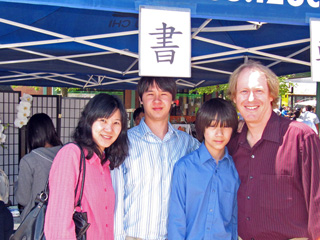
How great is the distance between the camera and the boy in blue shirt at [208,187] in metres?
2.06

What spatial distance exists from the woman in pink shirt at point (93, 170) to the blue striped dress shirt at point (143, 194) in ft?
0.40

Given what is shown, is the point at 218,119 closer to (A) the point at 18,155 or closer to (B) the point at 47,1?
(B) the point at 47,1

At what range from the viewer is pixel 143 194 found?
219cm

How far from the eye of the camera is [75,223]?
5.63 feet

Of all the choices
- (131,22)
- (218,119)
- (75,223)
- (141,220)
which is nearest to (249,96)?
(218,119)

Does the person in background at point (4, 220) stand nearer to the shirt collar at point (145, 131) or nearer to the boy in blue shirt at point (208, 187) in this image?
the shirt collar at point (145, 131)

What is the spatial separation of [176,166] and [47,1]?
4.36 ft

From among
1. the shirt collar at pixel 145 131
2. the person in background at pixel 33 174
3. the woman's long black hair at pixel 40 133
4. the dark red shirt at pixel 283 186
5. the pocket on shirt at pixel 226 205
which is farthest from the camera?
the woman's long black hair at pixel 40 133

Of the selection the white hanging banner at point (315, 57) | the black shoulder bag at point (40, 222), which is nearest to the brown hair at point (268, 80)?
the white hanging banner at point (315, 57)

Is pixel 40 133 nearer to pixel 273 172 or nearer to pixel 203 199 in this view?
pixel 203 199

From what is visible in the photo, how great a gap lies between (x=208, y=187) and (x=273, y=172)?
0.44m

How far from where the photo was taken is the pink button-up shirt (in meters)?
1.64

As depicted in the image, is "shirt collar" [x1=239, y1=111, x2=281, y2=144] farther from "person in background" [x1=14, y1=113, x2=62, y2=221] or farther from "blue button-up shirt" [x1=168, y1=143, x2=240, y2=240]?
"person in background" [x1=14, y1=113, x2=62, y2=221]

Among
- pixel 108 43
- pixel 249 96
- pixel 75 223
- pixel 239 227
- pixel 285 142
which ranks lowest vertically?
pixel 239 227
